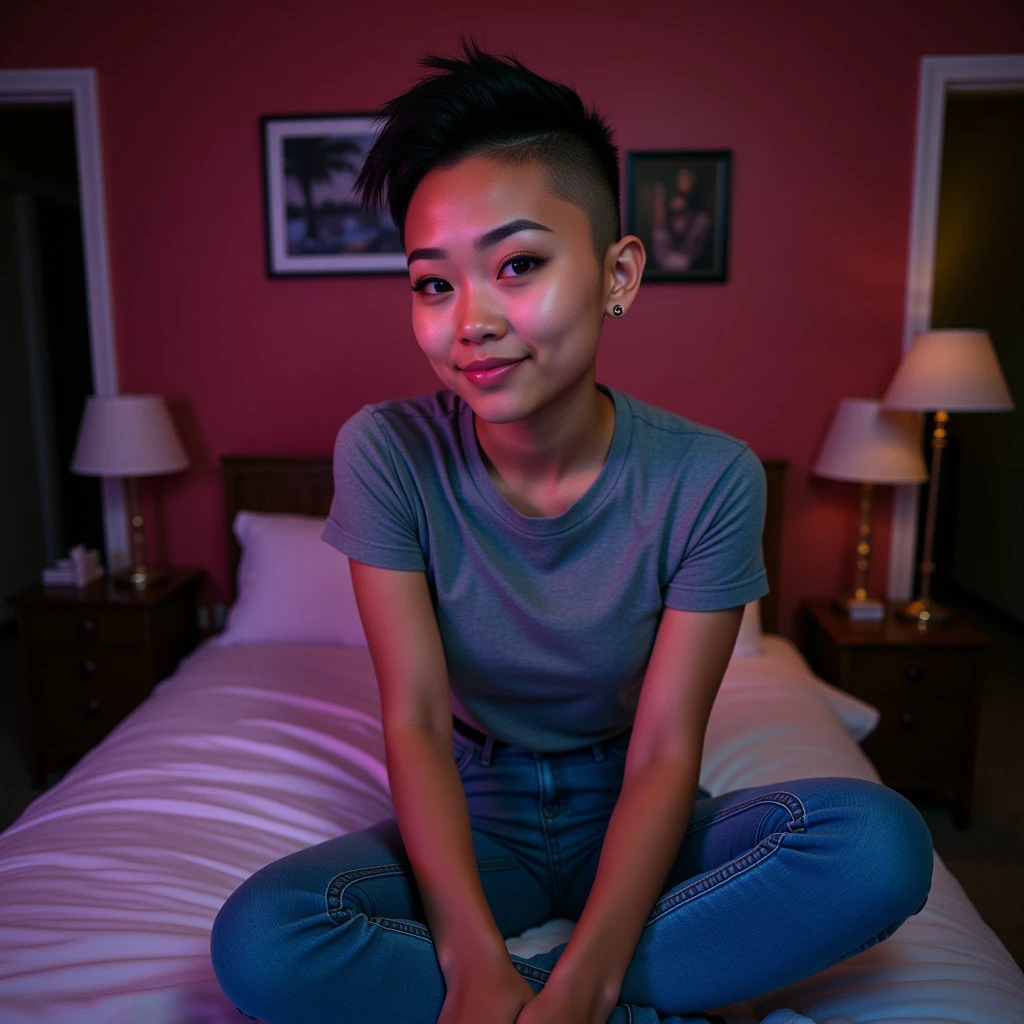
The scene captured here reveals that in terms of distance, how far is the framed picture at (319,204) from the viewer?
2762 millimetres

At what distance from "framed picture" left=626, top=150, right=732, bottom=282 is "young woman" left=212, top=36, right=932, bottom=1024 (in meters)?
1.60

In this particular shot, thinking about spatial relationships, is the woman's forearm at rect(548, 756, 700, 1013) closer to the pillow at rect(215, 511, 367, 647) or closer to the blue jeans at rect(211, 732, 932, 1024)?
the blue jeans at rect(211, 732, 932, 1024)

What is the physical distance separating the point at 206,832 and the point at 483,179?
1.09m

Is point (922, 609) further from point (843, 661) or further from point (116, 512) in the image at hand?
point (116, 512)

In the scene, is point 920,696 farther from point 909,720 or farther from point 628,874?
point 628,874

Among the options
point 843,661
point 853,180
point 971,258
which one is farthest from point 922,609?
point 971,258

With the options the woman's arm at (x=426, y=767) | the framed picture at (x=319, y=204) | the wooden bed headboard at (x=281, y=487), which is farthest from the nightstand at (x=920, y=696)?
the framed picture at (x=319, y=204)

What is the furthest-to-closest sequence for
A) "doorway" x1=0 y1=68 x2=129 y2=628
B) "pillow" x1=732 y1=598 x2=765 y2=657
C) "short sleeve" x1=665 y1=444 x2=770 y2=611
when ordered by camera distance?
"doorway" x1=0 y1=68 x2=129 y2=628
"pillow" x1=732 y1=598 x2=765 y2=657
"short sleeve" x1=665 y1=444 x2=770 y2=611

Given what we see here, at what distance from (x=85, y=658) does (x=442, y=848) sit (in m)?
2.03

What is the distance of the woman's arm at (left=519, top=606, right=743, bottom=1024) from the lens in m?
0.92

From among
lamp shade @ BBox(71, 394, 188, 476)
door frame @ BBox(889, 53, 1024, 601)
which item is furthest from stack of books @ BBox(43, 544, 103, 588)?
door frame @ BBox(889, 53, 1024, 601)

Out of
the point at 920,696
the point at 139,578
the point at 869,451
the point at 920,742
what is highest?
the point at 869,451

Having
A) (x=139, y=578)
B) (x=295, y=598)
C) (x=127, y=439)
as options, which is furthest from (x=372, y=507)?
(x=139, y=578)

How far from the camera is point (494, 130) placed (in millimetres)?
1054
